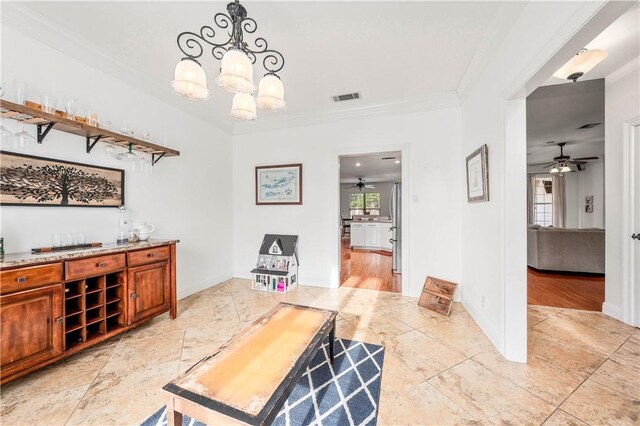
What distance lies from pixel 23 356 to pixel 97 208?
130cm

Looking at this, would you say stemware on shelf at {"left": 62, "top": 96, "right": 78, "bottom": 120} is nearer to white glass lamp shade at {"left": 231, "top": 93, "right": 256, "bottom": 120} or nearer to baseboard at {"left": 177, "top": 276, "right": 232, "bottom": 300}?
white glass lamp shade at {"left": 231, "top": 93, "right": 256, "bottom": 120}

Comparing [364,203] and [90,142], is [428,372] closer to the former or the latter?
[90,142]

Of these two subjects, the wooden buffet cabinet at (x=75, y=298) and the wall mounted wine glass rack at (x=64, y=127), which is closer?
the wooden buffet cabinet at (x=75, y=298)

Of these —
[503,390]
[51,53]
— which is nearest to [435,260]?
[503,390]

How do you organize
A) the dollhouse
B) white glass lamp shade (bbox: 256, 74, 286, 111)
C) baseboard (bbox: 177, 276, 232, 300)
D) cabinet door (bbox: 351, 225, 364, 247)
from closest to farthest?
white glass lamp shade (bbox: 256, 74, 286, 111) → baseboard (bbox: 177, 276, 232, 300) → the dollhouse → cabinet door (bbox: 351, 225, 364, 247)

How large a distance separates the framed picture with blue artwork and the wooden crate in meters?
2.25

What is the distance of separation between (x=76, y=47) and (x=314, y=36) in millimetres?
2182

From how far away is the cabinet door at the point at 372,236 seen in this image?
24.5ft

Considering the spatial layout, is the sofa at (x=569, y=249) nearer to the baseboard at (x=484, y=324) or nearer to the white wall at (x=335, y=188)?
the white wall at (x=335, y=188)

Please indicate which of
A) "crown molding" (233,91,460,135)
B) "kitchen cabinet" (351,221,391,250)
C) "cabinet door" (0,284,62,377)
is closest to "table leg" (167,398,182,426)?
"cabinet door" (0,284,62,377)

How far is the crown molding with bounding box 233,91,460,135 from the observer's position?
3.19m

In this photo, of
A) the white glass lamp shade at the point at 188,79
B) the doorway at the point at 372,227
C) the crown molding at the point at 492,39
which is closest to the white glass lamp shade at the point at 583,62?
the crown molding at the point at 492,39

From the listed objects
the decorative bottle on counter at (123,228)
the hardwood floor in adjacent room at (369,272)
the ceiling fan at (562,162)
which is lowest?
the hardwood floor in adjacent room at (369,272)

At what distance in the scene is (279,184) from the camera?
404 centimetres
